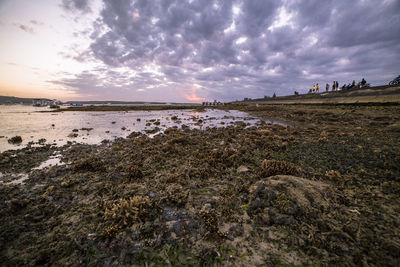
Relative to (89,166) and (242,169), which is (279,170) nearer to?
(242,169)

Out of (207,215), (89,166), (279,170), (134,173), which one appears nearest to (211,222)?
(207,215)

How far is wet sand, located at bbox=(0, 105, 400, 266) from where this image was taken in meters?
3.08

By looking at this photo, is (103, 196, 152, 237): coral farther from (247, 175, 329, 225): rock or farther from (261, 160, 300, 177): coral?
(261, 160, 300, 177): coral

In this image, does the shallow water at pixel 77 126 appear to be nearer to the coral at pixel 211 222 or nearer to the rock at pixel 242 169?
the rock at pixel 242 169

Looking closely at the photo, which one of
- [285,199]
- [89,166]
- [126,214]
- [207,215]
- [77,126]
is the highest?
[77,126]

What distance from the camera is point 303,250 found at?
10.2 feet

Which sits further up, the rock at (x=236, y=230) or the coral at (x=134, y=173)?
the coral at (x=134, y=173)

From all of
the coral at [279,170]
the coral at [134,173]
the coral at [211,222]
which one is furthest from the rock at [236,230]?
the coral at [134,173]

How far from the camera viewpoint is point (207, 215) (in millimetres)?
4074

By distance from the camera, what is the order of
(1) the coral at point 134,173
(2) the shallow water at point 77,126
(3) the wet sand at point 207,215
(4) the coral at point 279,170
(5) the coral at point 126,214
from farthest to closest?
(2) the shallow water at point 77,126, (1) the coral at point 134,173, (4) the coral at point 279,170, (5) the coral at point 126,214, (3) the wet sand at point 207,215

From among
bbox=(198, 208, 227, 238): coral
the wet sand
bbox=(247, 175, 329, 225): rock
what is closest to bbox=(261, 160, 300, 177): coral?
the wet sand

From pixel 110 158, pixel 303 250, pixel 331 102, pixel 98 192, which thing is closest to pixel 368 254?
pixel 303 250

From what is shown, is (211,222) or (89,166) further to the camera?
(89,166)

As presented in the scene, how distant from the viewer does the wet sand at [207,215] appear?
308 centimetres
